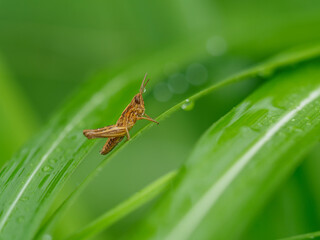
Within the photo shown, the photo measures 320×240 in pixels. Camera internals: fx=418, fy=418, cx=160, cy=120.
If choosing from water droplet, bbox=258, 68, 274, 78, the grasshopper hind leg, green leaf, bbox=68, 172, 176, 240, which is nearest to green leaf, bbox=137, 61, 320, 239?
green leaf, bbox=68, 172, 176, 240

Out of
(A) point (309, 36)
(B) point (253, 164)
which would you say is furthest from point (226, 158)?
(A) point (309, 36)

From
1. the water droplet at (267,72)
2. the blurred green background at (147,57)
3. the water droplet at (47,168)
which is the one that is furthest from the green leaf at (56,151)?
the water droplet at (267,72)

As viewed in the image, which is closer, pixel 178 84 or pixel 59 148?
pixel 59 148

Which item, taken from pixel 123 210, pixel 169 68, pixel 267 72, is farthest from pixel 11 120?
pixel 267 72

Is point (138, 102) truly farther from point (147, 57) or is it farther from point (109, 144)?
point (147, 57)

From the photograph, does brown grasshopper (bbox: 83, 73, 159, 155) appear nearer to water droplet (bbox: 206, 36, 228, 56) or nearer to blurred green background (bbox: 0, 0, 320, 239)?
blurred green background (bbox: 0, 0, 320, 239)
